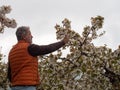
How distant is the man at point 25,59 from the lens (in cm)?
695

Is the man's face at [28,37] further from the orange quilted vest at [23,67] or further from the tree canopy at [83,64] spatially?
the tree canopy at [83,64]

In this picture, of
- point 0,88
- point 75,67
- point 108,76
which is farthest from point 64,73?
point 0,88

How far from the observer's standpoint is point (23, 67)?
707 cm

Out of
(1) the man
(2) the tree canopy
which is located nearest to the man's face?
(1) the man

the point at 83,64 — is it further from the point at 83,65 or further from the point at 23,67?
the point at 23,67

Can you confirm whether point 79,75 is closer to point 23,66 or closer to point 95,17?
point 95,17

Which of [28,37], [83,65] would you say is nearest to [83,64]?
[83,65]

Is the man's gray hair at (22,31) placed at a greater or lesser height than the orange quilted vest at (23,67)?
greater

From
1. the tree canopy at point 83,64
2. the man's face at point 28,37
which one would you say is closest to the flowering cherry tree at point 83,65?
the tree canopy at point 83,64

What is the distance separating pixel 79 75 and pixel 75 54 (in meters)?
1.30

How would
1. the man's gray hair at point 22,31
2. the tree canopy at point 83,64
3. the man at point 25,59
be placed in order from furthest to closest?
the tree canopy at point 83,64 → the man's gray hair at point 22,31 → the man at point 25,59

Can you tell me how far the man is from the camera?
6947mm

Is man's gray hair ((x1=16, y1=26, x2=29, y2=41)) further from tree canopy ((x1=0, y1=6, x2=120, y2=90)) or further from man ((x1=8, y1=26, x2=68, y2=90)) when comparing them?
tree canopy ((x1=0, y1=6, x2=120, y2=90))

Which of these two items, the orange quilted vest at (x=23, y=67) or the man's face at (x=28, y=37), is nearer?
the orange quilted vest at (x=23, y=67)
